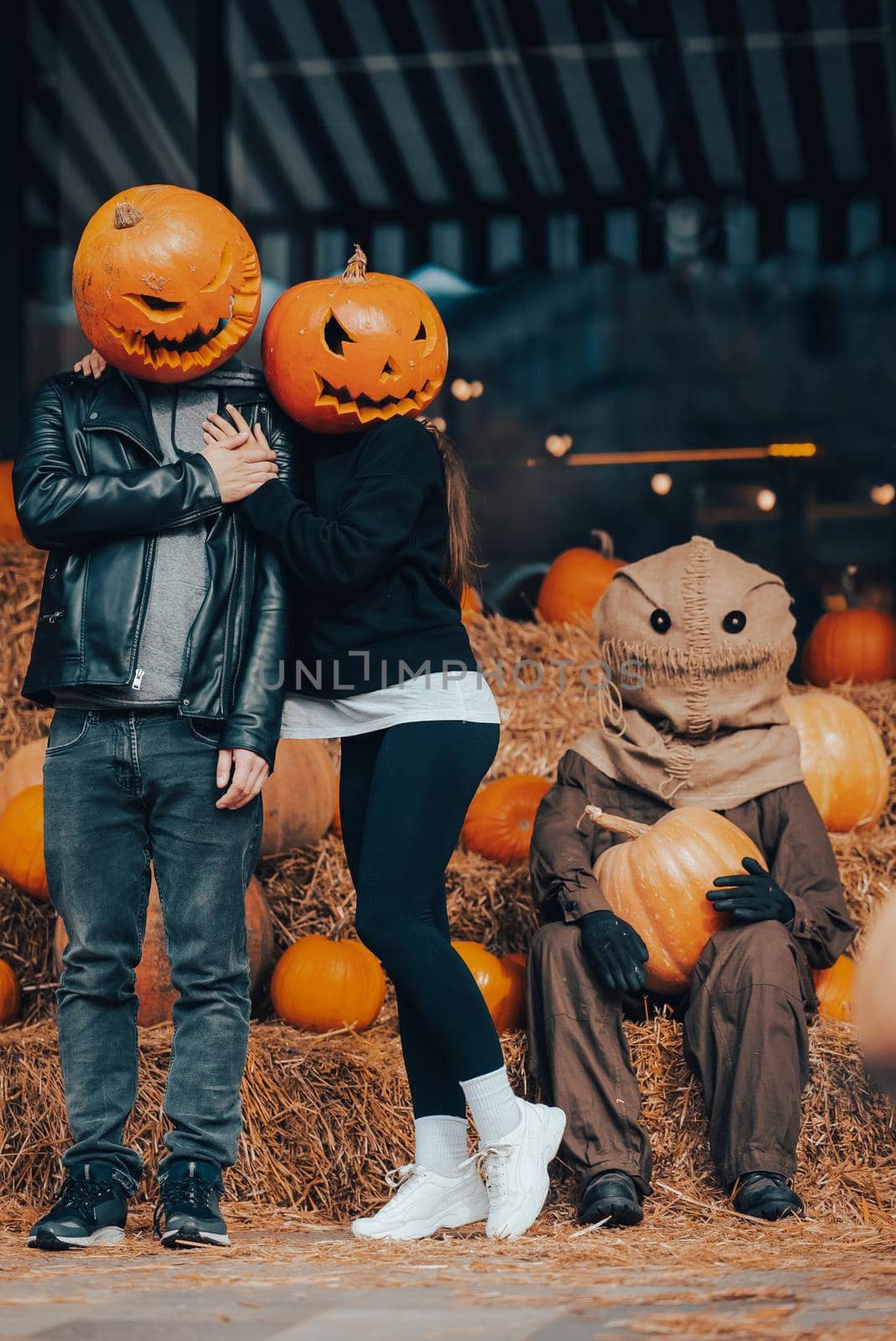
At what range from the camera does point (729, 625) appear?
3.56 m

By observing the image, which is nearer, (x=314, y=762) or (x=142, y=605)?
(x=142, y=605)

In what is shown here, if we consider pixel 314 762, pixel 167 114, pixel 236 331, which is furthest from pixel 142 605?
pixel 167 114

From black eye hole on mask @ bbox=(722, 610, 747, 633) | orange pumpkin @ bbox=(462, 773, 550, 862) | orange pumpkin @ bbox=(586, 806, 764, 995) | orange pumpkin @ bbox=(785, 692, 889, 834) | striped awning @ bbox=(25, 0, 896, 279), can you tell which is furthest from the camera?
striped awning @ bbox=(25, 0, 896, 279)

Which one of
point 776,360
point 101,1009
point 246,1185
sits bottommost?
point 246,1185

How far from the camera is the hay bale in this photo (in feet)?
9.99

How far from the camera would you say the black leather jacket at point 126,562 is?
2613 mm

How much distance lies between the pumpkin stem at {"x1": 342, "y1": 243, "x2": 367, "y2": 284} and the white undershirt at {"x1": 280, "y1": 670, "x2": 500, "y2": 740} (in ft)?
2.54

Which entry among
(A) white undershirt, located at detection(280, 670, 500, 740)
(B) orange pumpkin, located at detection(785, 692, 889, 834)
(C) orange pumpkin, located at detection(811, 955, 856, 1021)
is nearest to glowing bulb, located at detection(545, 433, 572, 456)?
(B) orange pumpkin, located at detection(785, 692, 889, 834)

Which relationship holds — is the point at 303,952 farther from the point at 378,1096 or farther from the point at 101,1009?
the point at 101,1009

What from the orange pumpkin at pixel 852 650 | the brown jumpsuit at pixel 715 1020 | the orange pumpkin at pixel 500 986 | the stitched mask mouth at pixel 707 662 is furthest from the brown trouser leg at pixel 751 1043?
the orange pumpkin at pixel 852 650

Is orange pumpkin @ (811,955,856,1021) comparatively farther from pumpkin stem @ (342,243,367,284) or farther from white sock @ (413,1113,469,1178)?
pumpkin stem @ (342,243,367,284)

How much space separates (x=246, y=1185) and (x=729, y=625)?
162cm

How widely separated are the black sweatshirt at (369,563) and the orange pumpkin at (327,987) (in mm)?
957

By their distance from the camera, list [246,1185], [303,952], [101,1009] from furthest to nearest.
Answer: [303,952] → [246,1185] → [101,1009]
